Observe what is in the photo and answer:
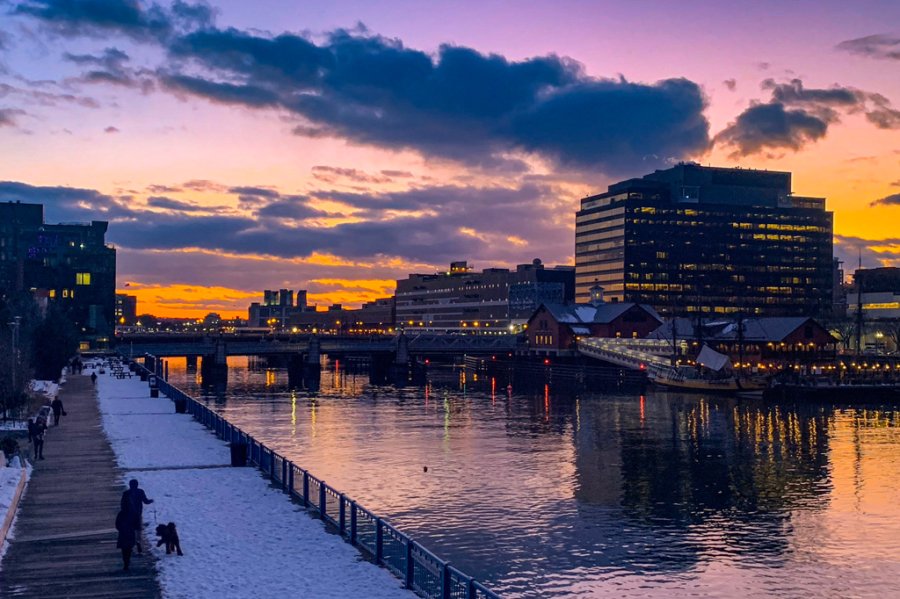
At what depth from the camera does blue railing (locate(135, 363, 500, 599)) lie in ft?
78.8

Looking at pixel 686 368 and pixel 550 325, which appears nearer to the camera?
pixel 686 368

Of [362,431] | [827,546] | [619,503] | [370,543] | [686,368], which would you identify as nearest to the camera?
[370,543]

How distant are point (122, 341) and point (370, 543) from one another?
172077 mm

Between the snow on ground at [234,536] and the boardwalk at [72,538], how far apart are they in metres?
Answer: 1.15

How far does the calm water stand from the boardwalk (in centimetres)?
1235

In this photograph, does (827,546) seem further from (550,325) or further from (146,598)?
(550,325)

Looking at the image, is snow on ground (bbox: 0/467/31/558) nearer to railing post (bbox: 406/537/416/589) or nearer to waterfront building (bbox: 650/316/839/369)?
railing post (bbox: 406/537/416/589)

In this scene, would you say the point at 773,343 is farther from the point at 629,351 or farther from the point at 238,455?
the point at 238,455

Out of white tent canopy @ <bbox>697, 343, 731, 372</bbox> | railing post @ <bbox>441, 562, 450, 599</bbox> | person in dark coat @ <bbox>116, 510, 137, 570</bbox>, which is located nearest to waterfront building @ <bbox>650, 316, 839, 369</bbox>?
white tent canopy @ <bbox>697, 343, 731, 372</bbox>

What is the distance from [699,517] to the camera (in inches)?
1711

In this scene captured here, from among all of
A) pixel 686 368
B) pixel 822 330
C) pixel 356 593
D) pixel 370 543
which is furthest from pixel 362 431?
pixel 822 330

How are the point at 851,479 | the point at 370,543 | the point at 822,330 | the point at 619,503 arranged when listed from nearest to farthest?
1. the point at 370,543
2. the point at 619,503
3. the point at 851,479
4. the point at 822,330

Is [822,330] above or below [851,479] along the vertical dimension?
above

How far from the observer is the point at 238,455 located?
4722 cm
